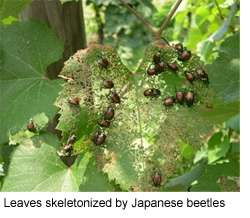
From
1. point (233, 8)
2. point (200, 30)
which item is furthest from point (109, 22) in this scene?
point (233, 8)

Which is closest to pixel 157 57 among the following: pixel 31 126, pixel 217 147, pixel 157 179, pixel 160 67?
pixel 160 67

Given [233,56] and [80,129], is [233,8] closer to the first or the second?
[233,56]

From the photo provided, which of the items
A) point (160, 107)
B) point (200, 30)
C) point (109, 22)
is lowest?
point (109, 22)

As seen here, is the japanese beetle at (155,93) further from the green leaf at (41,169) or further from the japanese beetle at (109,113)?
the green leaf at (41,169)

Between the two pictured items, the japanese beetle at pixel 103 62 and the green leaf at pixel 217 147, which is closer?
the japanese beetle at pixel 103 62

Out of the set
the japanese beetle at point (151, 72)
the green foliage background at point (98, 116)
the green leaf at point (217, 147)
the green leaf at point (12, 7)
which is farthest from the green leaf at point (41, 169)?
the green leaf at point (217, 147)

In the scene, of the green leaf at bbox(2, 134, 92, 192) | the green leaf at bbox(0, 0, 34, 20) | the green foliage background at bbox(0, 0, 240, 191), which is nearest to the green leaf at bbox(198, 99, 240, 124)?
the green foliage background at bbox(0, 0, 240, 191)
